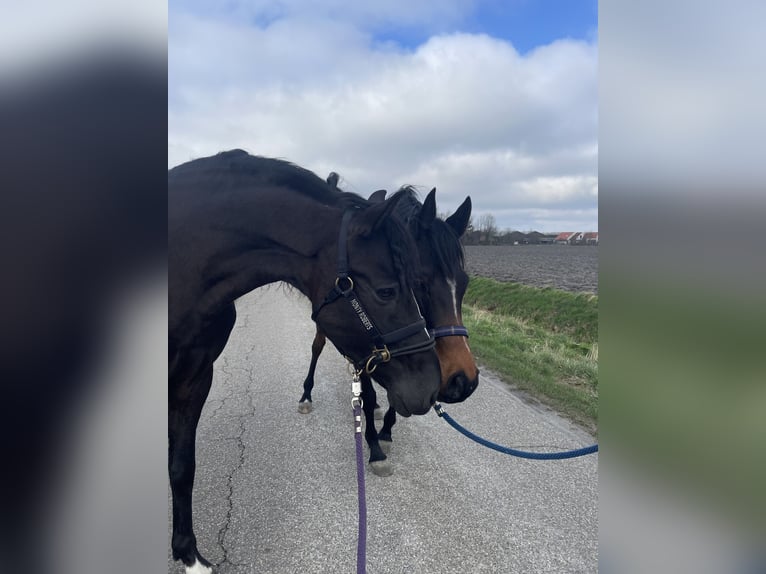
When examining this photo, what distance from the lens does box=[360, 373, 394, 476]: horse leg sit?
11.6 ft

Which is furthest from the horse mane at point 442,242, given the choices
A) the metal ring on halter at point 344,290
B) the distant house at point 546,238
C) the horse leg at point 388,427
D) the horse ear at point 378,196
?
the distant house at point 546,238

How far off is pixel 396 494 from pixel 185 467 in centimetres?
165

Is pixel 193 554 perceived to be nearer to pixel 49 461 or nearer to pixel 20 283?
pixel 49 461

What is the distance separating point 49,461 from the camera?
76 centimetres

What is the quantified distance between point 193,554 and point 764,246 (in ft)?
9.73

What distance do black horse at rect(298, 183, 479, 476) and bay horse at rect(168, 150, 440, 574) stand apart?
53cm

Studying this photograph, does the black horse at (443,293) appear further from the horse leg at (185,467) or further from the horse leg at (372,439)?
the horse leg at (185,467)

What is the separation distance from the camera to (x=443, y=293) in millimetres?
3092

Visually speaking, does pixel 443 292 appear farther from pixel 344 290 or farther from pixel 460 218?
pixel 344 290

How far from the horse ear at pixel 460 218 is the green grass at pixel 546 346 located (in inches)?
106

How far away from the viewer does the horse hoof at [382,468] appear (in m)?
3.53

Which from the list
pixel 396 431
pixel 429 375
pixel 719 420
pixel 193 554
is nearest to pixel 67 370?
pixel 719 420

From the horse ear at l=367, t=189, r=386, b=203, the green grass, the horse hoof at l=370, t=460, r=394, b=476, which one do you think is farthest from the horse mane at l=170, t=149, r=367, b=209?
the green grass

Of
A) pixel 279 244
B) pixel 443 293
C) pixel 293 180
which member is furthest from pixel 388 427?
pixel 293 180
